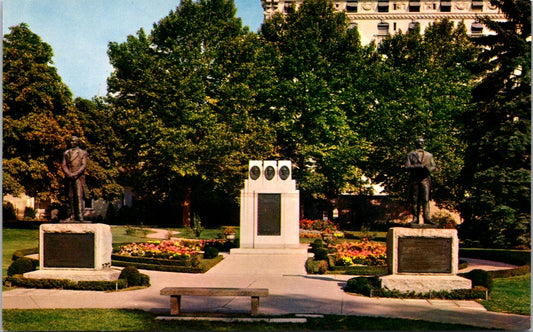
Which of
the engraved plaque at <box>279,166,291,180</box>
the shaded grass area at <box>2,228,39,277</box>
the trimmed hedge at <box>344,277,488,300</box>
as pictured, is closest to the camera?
the trimmed hedge at <box>344,277,488,300</box>

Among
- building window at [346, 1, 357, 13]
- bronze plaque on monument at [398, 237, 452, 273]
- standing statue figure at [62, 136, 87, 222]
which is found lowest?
bronze plaque on monument at [398, 237, 452, 273]

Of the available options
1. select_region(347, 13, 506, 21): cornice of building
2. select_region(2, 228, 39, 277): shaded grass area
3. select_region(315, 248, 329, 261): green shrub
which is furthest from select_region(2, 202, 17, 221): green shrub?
select_region(347, 13, 506, 21): cornice of building

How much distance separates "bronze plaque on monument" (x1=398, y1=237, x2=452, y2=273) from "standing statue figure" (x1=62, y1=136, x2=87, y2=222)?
384 inches

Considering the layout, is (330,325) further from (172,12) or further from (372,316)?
(172,12)

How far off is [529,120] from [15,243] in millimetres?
25805

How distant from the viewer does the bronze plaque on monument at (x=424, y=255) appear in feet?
53.0

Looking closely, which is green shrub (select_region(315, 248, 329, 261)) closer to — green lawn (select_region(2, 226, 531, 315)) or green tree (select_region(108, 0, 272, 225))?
green lawn (select_region(2, 226, 531, 315))

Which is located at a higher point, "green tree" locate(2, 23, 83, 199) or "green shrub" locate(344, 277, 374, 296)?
"green tree" locate(2, 23, 83, 199)

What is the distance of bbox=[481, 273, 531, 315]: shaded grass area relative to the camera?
47.2 feet

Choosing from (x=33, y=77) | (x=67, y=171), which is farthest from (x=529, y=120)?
(x=33, y=77)

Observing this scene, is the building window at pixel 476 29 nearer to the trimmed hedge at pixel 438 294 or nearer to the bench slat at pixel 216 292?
the trimmed hedge at pixel 438 294

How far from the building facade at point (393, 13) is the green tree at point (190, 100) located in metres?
26.1

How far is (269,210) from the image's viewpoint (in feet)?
94.2

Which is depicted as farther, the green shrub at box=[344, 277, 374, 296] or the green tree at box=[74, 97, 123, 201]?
the green tree at box=[74, 97, 123, 201]
